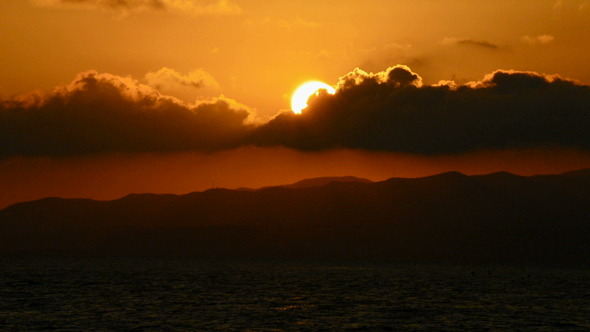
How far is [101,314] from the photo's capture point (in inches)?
3777

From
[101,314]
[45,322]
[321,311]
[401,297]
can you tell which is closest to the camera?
[45,322]

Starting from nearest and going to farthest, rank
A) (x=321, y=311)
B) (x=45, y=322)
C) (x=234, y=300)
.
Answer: (x=45, y=322) < (x=321, y=311) < (x=234, y=300)

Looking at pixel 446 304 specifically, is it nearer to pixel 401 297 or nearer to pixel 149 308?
pixel 401 297

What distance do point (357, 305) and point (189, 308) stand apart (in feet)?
83.6

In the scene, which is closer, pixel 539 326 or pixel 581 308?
pixel 539 326

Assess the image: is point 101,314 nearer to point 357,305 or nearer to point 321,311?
point 321,311

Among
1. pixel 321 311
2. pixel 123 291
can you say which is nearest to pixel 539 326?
pixel 321 311

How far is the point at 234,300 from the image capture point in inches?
4862

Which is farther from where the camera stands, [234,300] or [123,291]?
[123,291]

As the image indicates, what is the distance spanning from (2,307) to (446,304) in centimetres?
6698

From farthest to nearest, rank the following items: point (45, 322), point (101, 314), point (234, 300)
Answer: point (234, 300) < point (101, 314) < point (45, 322)

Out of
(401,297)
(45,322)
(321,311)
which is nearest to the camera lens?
(45,322)

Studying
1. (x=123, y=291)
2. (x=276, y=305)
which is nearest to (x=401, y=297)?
(x=276, y=305)

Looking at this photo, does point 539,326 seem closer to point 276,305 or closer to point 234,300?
point 276,305
